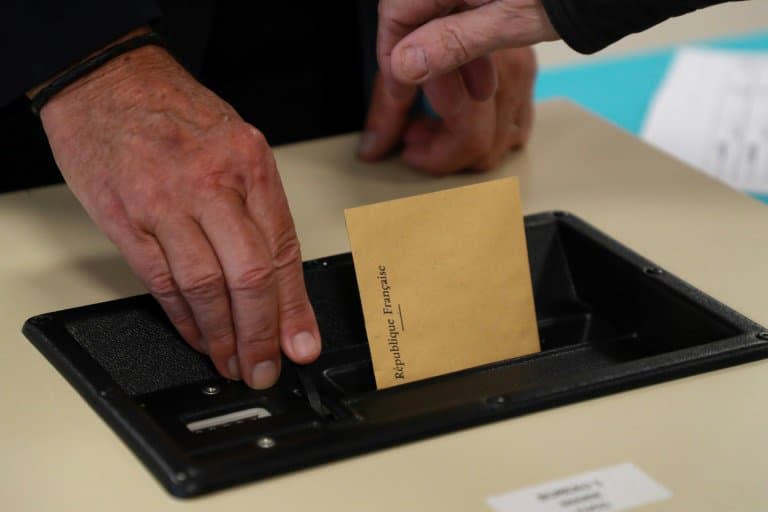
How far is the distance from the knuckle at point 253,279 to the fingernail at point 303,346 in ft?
0.18

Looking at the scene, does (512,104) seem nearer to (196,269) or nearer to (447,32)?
(447,32)

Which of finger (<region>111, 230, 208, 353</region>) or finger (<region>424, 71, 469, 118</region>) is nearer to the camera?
finger (<region>111, 230, 208, 353</region>)

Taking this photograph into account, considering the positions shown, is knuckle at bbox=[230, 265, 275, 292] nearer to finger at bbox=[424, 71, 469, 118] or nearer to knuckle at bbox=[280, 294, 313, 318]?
knuckle at bbox=[280, 294, 313, 318]

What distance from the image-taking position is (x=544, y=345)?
954mm

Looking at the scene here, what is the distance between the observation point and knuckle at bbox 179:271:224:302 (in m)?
0.77

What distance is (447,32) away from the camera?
928 mm

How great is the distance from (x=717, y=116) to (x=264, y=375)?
1.13 m

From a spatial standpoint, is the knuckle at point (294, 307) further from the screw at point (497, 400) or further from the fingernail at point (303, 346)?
the screw at point (497, 400)

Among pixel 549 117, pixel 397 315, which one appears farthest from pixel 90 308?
pixel 549 117

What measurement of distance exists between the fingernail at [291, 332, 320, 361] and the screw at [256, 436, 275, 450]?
0.10m

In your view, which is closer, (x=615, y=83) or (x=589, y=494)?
(x=589, y=494)

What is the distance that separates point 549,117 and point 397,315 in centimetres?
57

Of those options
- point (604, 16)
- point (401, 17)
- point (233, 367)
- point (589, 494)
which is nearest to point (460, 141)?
point (401, 17)

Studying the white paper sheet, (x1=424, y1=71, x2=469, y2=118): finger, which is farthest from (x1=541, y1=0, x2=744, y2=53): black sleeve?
the white paper sheet
